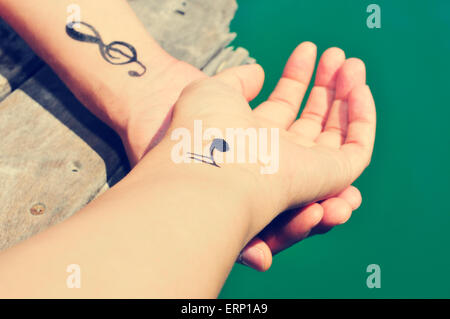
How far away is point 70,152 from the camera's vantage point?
47.3 inches

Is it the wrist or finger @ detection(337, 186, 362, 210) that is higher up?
finger @ detection(337, 186, 362, 210)

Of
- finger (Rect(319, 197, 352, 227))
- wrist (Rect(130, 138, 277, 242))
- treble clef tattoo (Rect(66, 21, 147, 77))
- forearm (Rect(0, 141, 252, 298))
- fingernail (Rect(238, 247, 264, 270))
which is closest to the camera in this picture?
forearm (Rect(0, 141, 252, 298))

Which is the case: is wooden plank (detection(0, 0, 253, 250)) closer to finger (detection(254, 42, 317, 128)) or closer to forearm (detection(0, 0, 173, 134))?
forearm (detection(0, 0, 173, 134))

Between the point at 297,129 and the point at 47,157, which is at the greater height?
the point at 297,129

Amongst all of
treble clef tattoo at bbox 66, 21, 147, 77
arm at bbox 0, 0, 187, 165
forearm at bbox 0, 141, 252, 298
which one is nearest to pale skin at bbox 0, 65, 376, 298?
forearm at bbox 0, 141, 252, 298

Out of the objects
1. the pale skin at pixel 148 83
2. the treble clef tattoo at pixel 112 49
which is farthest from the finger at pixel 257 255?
the treble clef tattoo at pixel 112 49

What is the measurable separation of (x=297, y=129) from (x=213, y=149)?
53cm

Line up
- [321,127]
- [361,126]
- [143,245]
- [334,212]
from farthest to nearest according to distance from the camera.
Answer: [321,127] → [361,126] → [334,212] → [143,245]

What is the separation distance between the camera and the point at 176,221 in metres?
0.74

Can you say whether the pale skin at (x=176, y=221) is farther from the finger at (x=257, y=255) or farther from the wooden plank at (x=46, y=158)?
the wooden plank at (x=46, y=158)

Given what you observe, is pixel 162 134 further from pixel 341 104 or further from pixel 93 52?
pixel 341 104

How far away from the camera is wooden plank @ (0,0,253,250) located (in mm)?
1062

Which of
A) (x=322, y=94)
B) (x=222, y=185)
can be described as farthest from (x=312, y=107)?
(x=222, y=185)

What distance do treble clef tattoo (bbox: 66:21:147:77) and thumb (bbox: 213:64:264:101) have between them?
31 centimetres
